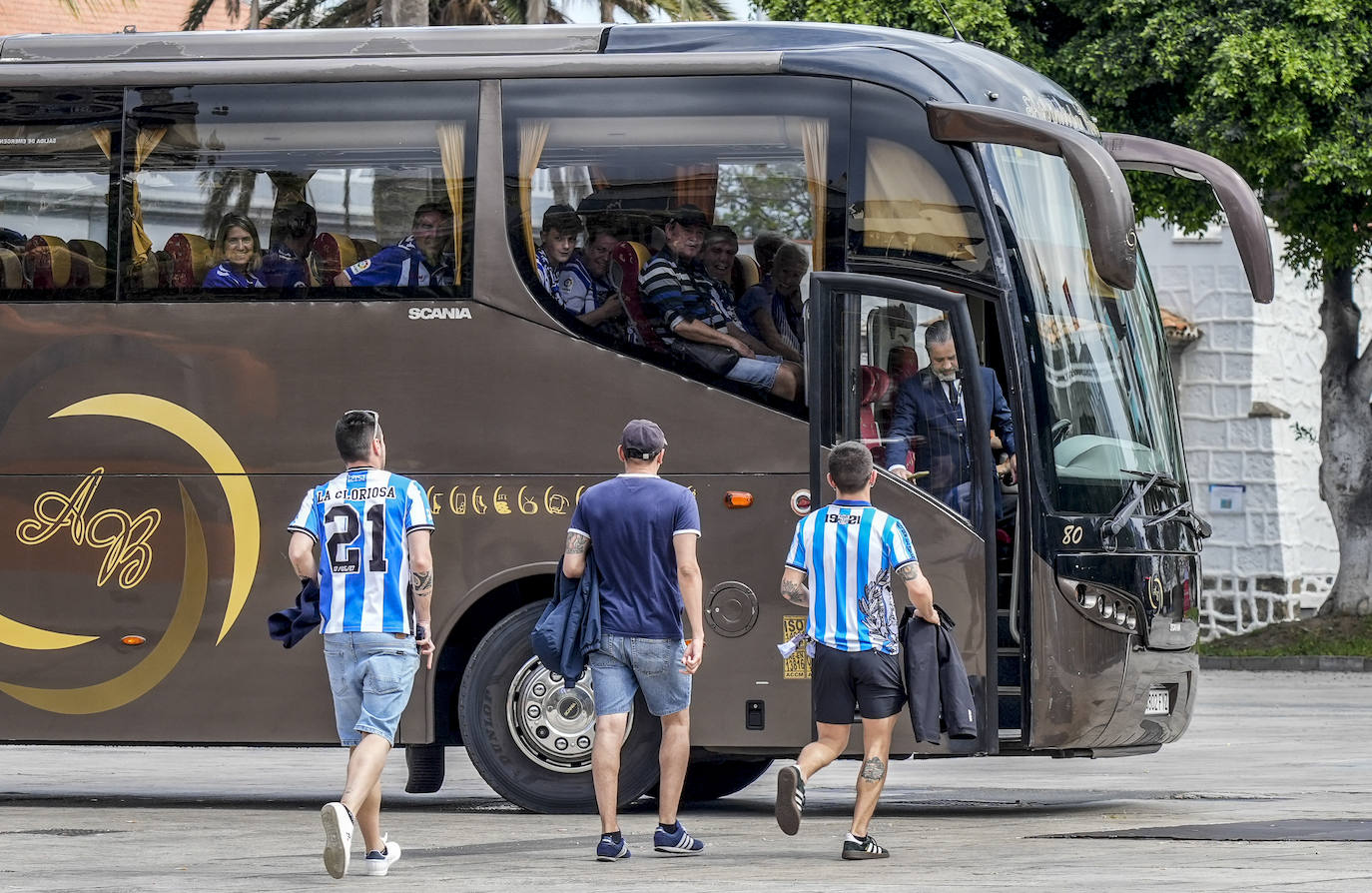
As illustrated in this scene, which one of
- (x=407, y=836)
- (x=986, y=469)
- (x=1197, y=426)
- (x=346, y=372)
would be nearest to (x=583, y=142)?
(x=346, y=372)

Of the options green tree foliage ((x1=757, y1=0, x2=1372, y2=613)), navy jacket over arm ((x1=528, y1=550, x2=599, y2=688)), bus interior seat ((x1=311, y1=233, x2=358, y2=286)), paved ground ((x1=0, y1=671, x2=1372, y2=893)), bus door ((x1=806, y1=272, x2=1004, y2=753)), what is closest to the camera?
paved ground ((x1=0, y1=671, x2=1372, y2=893))

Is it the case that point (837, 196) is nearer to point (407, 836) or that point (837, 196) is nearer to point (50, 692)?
point (407, 836)

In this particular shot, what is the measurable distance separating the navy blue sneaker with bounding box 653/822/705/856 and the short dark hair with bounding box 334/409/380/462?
2009mm

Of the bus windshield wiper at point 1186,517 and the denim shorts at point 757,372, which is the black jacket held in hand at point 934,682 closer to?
the denim shorts at point 757,372

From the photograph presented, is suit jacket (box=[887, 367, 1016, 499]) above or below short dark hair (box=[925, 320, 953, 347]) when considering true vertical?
below

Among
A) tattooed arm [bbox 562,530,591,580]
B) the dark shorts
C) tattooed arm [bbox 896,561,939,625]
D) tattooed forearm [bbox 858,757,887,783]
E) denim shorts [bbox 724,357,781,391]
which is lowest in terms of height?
tattooed forearm [bbox 858,757,887,783]

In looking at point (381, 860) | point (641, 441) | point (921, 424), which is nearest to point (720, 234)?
point (921, 424)

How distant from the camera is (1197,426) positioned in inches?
1384

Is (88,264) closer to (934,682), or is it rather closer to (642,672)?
(642,672)

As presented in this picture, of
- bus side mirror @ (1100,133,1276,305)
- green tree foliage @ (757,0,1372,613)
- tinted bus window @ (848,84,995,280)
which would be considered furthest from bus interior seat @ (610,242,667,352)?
green tree foliage @ (757,0,1372,613)

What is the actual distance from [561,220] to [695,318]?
2.77ft

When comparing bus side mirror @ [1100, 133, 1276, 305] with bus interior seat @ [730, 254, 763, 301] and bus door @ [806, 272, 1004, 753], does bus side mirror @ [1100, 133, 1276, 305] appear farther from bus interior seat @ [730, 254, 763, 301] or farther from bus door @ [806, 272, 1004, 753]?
bus interior seat @ [730, 254, 763, 301]

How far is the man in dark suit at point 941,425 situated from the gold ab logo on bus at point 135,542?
Answer: 10.9 feet

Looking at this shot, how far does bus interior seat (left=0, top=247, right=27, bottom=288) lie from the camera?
12.0 m
